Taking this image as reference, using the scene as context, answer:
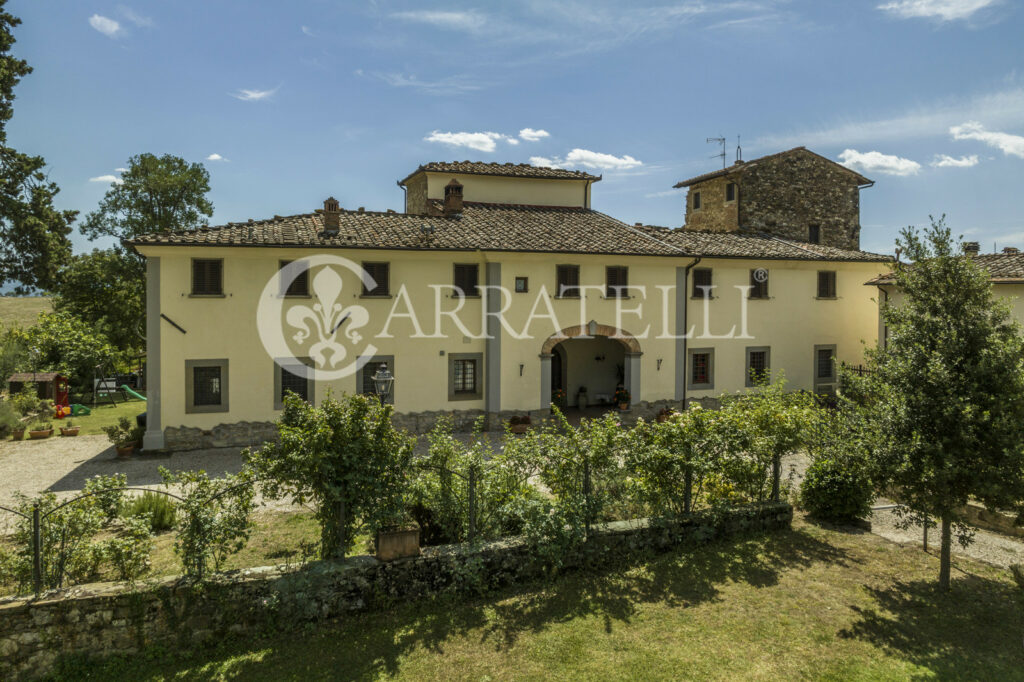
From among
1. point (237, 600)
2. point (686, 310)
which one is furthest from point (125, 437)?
point (686, 310)

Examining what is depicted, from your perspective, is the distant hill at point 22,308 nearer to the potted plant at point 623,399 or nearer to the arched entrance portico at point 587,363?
the arched entrance portico at point 587,363

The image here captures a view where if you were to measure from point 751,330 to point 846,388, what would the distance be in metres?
12.7

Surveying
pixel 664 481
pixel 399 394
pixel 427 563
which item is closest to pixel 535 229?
pixel 399 394

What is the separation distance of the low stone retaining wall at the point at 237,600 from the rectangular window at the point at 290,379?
32.8 ft

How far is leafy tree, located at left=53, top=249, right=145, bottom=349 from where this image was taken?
31.8 metres

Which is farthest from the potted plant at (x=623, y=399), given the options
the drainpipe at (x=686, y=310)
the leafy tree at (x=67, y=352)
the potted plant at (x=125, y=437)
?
the leafy tree at (x=67, y=352)

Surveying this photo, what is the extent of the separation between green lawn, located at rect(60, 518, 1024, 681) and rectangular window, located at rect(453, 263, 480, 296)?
10.9 meters

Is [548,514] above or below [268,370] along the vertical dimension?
below

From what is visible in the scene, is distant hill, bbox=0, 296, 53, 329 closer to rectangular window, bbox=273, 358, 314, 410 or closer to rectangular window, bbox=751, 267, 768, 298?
rectangular window, bbox=273, 358, 314, 410

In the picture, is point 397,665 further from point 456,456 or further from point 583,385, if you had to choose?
point 583,385

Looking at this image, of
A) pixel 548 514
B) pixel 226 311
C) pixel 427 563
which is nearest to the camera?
pixel 427 563

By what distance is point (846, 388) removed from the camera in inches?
338

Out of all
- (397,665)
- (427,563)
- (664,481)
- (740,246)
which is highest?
(740,246)

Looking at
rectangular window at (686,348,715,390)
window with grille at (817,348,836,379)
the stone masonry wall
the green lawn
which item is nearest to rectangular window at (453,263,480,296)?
rectangular window at (686,348,715,390)
